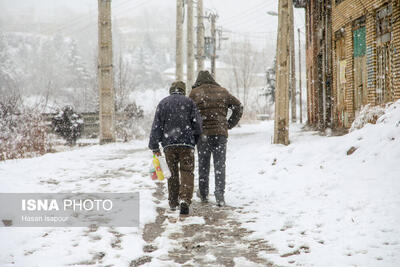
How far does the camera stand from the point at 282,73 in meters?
10.1

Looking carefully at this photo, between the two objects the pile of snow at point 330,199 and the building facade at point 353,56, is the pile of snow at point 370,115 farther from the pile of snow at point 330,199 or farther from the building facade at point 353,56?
the pile of snow at point 330,199

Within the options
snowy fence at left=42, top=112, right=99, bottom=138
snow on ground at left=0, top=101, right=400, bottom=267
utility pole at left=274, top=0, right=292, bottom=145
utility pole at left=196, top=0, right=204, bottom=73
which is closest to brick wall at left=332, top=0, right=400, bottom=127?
utility pole at left=274, top=0, right=292, bottom=145

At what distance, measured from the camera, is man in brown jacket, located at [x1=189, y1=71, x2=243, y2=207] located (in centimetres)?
565

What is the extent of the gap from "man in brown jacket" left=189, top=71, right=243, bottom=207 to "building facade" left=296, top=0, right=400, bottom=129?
6269 mm

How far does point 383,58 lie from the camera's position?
1072cm

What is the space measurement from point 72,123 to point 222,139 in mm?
13691

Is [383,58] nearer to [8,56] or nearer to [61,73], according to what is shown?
[8,56]

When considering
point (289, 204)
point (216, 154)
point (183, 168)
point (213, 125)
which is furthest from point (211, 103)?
point (289, 204)

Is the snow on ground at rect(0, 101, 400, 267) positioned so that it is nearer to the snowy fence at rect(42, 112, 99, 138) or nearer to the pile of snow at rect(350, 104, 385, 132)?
the pile of snow at rect(350, 104, 385, 132)

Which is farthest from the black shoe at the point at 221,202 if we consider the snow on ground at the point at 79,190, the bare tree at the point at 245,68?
the bare tree at the point at 245,68

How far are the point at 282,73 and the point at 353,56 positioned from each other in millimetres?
4263

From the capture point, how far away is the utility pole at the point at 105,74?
14.6 m

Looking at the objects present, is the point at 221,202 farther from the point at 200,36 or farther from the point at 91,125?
the point at 200,36

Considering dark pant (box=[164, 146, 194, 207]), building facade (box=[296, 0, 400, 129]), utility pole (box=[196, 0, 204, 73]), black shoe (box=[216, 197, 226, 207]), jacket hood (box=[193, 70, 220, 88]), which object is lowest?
black shoe (box=[216, 197, 226, 207])
